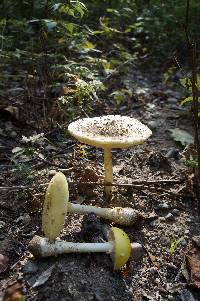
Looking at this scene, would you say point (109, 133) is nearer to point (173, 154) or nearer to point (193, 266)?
point (193, 266)

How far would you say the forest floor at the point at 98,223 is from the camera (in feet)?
8.30

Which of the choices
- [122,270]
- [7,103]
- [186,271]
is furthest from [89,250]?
[7,103]

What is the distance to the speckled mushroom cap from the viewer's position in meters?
2.86

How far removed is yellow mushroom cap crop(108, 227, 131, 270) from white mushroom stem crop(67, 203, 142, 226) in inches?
15.0

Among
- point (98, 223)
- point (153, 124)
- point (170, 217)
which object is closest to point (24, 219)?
point (98, 223)

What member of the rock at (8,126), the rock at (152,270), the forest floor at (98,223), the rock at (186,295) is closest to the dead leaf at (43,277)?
the forest floor at (98,223)

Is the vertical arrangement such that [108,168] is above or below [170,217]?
above

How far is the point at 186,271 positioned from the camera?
8.93 feet

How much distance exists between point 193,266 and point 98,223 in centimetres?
71

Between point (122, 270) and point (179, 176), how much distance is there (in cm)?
138

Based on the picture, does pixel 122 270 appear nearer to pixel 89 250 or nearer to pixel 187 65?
pixel 89 250

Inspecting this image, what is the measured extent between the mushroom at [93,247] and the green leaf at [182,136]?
2003 mm

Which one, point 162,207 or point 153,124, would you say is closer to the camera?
point 162,207

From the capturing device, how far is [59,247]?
2.60 meters
